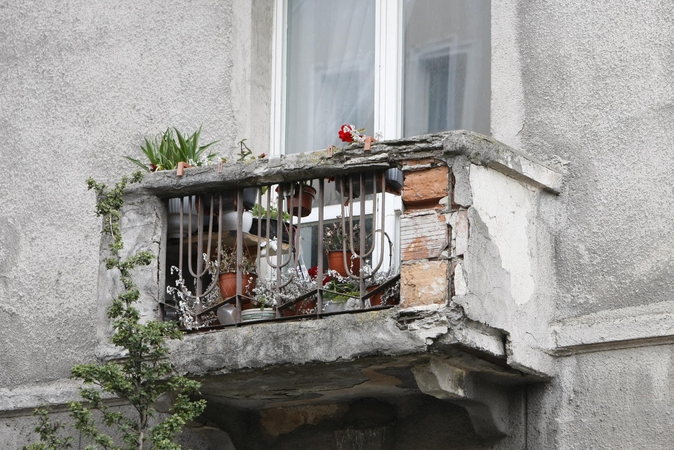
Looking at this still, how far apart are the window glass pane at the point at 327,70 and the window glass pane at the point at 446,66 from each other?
12.8 inches

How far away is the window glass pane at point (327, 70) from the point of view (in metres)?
8.04

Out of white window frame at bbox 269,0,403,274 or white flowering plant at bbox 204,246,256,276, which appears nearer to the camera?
white flowering plant at bbox 204,246,256,276

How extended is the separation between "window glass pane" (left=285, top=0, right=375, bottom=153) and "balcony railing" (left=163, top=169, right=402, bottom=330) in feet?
2.96

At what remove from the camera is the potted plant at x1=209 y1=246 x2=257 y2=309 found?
671cm

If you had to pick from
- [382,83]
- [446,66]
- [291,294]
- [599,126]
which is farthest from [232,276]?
[599,126]

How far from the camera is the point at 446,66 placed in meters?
7.66

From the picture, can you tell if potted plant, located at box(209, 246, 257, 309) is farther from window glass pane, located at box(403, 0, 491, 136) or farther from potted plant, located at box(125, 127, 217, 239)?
window glass pane, located at box(403, 0, 491, 136)

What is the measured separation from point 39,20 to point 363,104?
2397 millimetres

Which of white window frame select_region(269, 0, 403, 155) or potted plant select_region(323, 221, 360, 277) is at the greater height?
white window frame select_region(269, 0, 403, 155)

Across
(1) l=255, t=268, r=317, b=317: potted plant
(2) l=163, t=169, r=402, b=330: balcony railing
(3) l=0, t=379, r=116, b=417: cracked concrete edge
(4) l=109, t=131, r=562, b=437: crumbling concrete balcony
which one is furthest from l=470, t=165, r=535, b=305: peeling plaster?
(3) l=0, t=379, r=116, b=417: cracked concrete edge

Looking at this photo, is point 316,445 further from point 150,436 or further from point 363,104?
point 363,104

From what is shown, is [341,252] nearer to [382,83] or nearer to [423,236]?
[423,236]

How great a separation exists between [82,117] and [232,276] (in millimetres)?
2193

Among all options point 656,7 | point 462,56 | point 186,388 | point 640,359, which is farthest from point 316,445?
point 656,7
